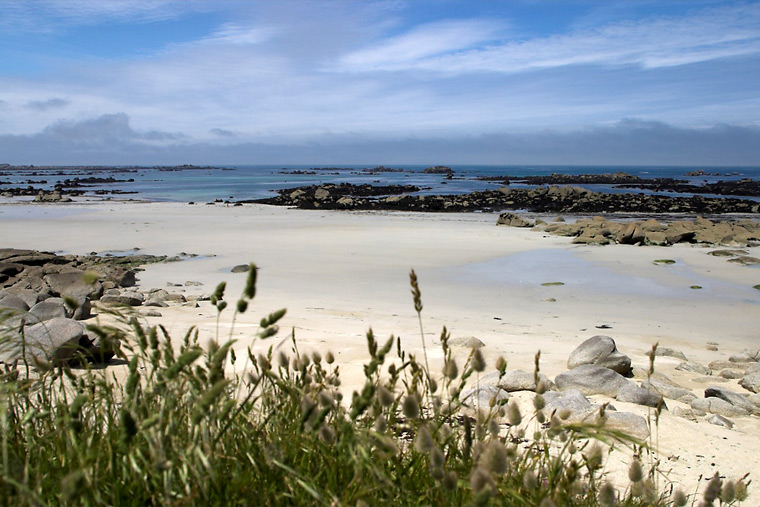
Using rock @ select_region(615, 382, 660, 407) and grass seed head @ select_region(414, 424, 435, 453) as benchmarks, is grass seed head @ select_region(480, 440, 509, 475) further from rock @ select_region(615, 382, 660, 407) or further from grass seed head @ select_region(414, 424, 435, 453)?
rock @ select_region(615, 382, 660, 407)

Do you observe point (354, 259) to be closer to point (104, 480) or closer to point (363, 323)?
point (363, 323)

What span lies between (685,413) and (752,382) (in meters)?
1.59

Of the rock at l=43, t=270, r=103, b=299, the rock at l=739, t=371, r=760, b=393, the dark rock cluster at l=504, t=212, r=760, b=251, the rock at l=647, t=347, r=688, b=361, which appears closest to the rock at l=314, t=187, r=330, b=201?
the dark rock cluster at l=504, t=212, r=760, b=251

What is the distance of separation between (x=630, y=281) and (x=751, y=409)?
26.1 feet

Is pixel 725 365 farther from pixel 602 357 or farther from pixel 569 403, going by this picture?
pixel 569 403

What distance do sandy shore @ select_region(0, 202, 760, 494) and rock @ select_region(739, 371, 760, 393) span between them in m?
0.13

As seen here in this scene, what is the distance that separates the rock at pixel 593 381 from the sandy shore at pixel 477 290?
340 millimetres

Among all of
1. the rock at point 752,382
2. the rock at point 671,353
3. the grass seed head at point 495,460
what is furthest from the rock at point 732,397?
the grass seed head at point 495,460

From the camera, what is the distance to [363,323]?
8.16 meters

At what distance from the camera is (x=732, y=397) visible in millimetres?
→ 5027

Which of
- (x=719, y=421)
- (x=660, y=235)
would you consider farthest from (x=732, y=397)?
(x=660, y=235)

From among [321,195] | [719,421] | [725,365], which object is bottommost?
[725,365]

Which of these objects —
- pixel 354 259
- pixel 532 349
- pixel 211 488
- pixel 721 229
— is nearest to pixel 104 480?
pixel 211 488

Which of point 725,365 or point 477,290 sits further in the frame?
point 477,290
